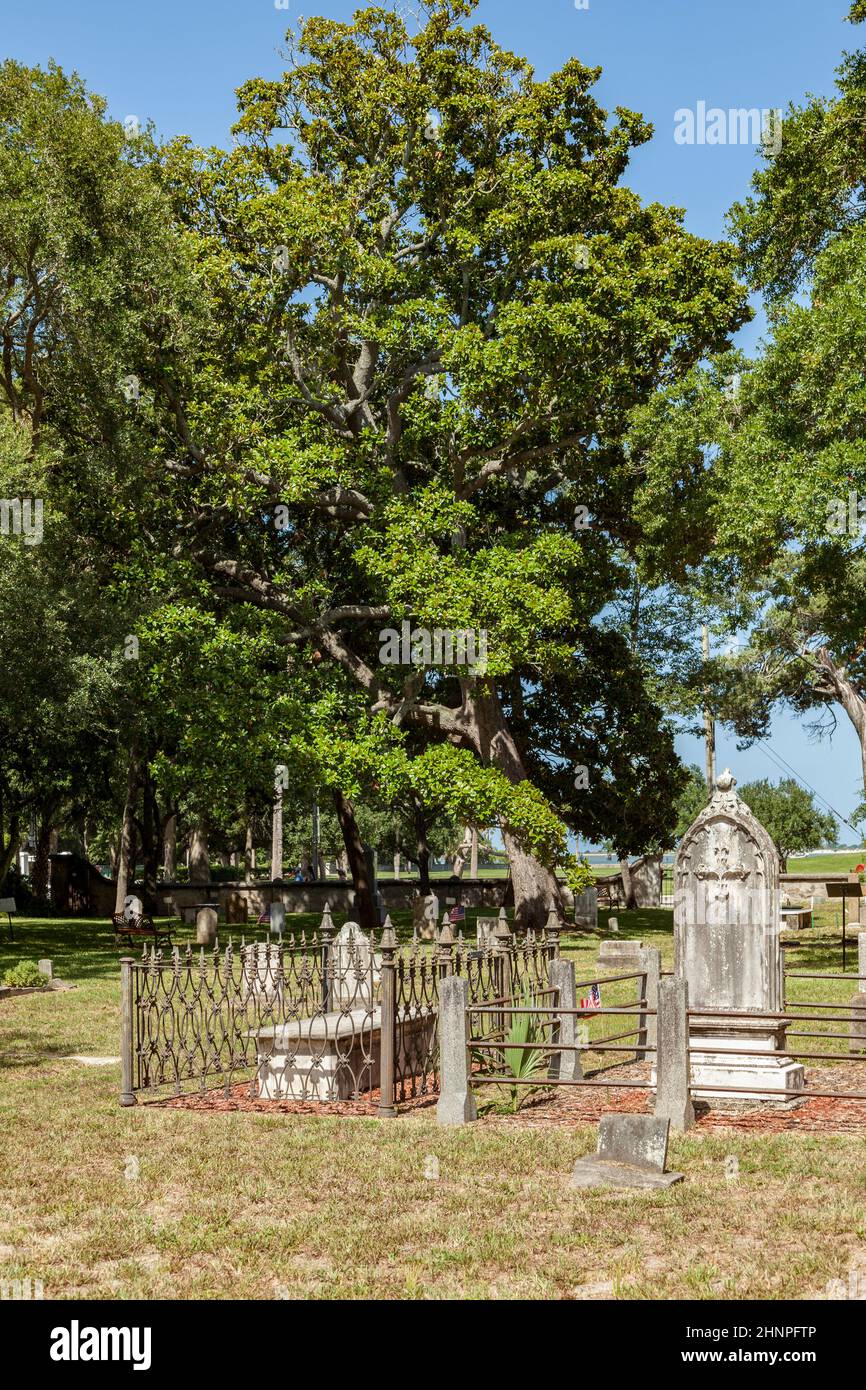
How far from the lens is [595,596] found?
108ft

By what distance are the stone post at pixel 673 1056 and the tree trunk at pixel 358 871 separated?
27.0 metres

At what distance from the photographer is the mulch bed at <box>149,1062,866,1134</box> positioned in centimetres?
1145

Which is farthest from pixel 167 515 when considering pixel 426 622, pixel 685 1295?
pixel 685 1295

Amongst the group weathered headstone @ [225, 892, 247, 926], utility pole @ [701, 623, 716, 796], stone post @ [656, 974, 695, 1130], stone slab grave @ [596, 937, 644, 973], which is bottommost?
weathered headstone @ [225, 892, 247, 926]

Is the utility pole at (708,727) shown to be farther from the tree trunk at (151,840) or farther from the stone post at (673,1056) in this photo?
the stone post at (673,1056)

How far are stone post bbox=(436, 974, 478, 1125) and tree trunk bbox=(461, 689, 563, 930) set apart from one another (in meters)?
19.6

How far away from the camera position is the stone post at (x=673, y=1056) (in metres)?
10.8

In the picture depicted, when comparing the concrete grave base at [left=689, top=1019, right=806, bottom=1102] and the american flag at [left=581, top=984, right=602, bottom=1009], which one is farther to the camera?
the american flag at [left=581, top=984, right=602, bottom=1009]

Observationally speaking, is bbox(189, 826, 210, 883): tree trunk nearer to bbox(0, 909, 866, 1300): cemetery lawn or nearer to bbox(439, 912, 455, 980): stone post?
bbox(439, 912, 455, 980): stone post

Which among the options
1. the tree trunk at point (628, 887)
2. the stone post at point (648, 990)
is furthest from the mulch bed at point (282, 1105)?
the tree trunk at point (628, 887)

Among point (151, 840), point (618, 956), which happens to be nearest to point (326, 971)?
point (618, 956)

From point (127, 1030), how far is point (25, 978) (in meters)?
10.8

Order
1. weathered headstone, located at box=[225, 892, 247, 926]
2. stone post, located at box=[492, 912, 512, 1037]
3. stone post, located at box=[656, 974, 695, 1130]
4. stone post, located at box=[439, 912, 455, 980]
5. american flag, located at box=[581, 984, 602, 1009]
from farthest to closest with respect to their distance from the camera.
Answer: weathered headstone, located at box=[225, 892, 247, 926], american flag, located at box=[581, 984, 602, 1009], stone post, located at box=[492, 912, 512, 1037], stone post, located at box=[439, 912, 455, 980], stone post, located at box=[656, 974, 695, 1130]

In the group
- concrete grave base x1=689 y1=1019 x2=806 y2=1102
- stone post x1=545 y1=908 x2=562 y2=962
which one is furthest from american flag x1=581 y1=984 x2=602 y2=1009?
concrete grave base x1=689 y1=1019 x2=806 y2=1102
